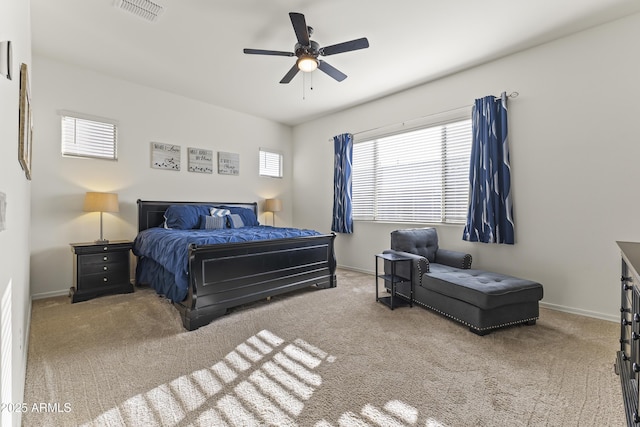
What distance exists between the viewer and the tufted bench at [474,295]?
8.16ft

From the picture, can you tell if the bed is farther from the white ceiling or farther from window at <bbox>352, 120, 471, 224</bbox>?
the white ceiling

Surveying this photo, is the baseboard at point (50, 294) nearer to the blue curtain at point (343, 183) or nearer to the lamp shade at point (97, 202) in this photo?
the lamp shade at point (97, 202)

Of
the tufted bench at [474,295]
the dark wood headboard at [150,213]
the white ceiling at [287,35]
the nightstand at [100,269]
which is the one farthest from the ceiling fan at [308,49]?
the nightstand at [100,269]

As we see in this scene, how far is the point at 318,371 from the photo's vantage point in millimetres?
1963

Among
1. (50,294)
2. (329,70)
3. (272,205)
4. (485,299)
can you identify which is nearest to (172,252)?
(50,294)

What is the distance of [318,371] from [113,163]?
395 cm

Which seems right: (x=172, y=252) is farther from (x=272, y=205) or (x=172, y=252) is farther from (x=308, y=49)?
(x=272, y=205)

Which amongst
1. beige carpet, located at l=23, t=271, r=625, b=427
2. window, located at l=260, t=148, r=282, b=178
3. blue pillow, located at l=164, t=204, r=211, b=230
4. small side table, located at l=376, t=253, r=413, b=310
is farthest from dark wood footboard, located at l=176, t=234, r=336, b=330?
window, located at l=260, t=148, r=282, b=178

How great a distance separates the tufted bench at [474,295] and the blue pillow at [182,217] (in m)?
3.03

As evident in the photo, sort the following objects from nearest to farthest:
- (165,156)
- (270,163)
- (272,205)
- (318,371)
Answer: (318,371)
(165,156)
(272,205)
(270,163)

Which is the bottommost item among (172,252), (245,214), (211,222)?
(172,252)

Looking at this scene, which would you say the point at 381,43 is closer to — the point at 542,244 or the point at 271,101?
the point at 271,101

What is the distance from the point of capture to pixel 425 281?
3.04 m

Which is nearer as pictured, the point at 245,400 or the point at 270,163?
the point at 245,400
